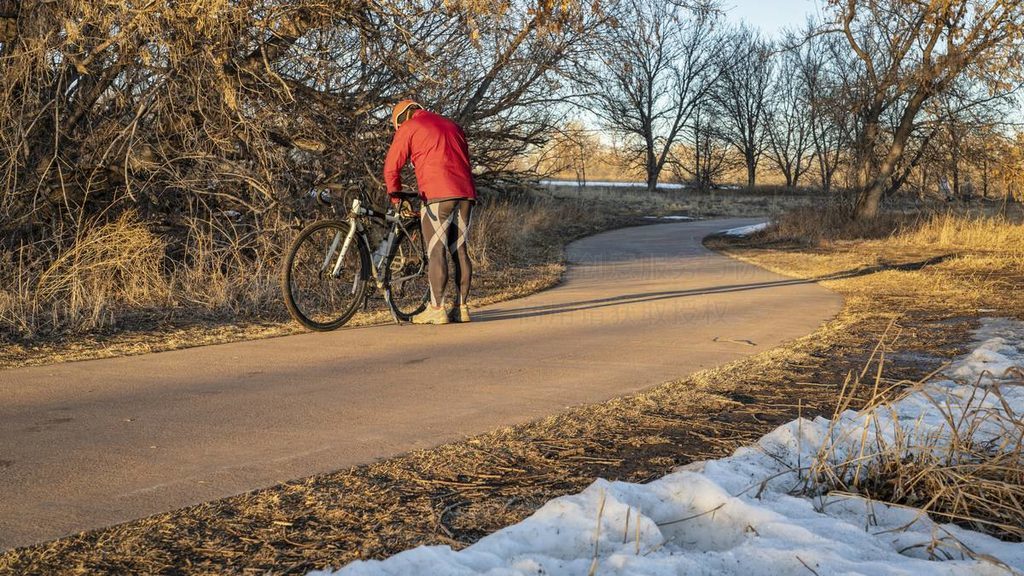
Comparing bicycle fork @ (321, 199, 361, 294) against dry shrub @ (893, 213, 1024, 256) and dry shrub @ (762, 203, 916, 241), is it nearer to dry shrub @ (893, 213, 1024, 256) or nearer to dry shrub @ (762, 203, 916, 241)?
dry shrub @ (893, 213, 1024, 256)

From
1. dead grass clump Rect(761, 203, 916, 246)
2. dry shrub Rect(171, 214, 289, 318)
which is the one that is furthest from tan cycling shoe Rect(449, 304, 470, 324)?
dead grass clump Rect(761, 203, 916, 246)

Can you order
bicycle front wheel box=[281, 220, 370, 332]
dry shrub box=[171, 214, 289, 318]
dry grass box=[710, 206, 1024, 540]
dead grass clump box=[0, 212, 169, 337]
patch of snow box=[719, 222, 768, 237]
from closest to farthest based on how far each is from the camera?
dry grass box=[710, 206, 1024, 540] < dead grass clump box=[0, 212, 169, 337] < bicycle front wheel box=[281, 220, 370, 332] < dry shrub box=[171, 214, 289, 318] < patch of snow box=[719, 222, 768, 237]

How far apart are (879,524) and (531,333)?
4871 millimetres

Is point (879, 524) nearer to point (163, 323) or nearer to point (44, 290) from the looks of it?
point (163, 323)

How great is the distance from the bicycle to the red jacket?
350 millimetres

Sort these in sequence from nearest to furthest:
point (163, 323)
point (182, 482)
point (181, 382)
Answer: point (182, 482) < point (181, 382) < point (163, 323)

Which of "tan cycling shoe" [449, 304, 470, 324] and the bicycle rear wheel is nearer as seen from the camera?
the bicycle rear wheel

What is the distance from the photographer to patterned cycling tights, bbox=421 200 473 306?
8305mm

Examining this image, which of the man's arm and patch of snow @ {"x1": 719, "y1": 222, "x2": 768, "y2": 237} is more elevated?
the man's arm

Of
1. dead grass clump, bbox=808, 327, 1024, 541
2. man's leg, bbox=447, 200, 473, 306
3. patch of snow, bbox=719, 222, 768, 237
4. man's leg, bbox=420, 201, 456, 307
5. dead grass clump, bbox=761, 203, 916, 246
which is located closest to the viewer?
dead grass clump, bbox=808, 327, 1024, 541

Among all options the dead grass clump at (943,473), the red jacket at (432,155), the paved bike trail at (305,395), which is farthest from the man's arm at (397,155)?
the dead grass clump at (943,473)

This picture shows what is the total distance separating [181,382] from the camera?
5.96 meters

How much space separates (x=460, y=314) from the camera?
873 cm

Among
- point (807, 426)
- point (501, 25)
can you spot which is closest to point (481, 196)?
point (501, 25)
